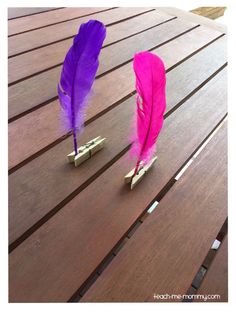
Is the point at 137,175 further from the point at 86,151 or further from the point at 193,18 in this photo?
the point at 193,18

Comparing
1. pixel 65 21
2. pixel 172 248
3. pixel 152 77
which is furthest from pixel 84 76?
pixel 65 21

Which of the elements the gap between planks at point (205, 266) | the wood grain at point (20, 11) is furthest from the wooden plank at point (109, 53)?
the gap between planks at point (205, 266)

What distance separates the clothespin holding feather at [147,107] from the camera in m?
0.53

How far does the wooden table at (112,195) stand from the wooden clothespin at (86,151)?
0.06 feet

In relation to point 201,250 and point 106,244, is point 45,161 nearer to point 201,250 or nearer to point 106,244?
point 106,244

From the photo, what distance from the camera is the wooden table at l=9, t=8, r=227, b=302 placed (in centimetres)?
52

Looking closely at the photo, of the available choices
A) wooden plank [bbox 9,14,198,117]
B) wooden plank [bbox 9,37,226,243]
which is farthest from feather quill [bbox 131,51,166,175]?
wooden plank [bbox 9,14,198,117]

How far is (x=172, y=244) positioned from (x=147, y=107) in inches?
10.2

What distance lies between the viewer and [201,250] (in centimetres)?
57

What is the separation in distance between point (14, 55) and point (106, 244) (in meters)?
0.74

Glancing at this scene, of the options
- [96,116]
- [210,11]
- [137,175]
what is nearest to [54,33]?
[96,116]

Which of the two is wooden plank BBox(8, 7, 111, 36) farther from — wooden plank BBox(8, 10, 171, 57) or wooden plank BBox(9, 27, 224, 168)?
wooden plank BBox(9, 27, 224, 168)

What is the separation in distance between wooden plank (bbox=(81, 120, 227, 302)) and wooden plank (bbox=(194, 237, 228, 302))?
2 centimetres

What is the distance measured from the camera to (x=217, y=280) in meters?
0.53
